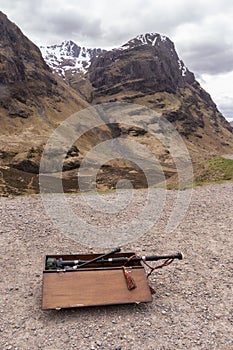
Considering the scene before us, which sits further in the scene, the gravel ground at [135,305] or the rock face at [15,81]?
the rock face at [15,81]

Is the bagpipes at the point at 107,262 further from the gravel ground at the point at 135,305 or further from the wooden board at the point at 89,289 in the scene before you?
the gravel ground at the point at 135,305

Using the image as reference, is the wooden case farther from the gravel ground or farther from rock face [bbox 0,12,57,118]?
rock face [bbox 0,12,57,118]

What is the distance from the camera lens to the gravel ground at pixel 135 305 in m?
10.3

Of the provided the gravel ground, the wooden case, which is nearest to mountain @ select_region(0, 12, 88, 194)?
the gravel ground

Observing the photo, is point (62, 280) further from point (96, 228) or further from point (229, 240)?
point (229, 240)

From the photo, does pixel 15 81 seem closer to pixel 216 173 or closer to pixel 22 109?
pixel 22 109

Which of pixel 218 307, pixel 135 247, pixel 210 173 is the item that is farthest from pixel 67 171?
pixel 218 307

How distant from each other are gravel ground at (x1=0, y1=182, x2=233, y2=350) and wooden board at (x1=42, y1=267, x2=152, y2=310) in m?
0.61

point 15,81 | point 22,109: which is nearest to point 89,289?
point 22,109

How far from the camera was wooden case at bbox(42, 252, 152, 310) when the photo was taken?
1096cm

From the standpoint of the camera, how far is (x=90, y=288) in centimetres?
1127

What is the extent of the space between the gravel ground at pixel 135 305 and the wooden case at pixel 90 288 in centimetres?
61

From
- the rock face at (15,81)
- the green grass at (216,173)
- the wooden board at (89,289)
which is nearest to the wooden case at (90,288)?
the wooden board at (89,289)

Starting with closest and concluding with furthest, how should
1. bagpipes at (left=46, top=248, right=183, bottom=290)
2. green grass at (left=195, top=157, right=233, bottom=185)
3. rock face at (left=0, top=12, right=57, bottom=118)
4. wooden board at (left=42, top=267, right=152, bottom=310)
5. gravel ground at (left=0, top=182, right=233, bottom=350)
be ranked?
1. gravel ground at (left=0, top=182, right=233, bottom=350)
2. wooden board at (left=42, top=267, right=152, bottom=310)
3. bagpipes at (left=46, top=248, right=183, bottom=290)
4. green grass at (left=195, top=157, right=233, bottom=185)
5. rock face at (left=0, top=12, right=57, bottom=118)
